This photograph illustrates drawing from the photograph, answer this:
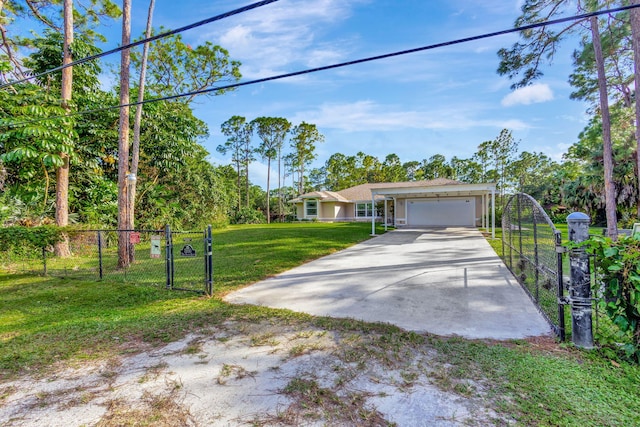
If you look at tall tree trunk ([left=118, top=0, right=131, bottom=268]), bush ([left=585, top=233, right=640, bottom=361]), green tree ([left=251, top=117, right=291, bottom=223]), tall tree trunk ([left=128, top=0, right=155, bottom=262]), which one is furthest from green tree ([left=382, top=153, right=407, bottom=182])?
bush ([left=585, top=233, right=640, bottom=361])

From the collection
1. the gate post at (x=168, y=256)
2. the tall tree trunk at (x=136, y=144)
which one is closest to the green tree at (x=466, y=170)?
the tall tree trunk at (x=136, y=144)

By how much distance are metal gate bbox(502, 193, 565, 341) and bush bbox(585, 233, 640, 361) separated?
13.4 inches

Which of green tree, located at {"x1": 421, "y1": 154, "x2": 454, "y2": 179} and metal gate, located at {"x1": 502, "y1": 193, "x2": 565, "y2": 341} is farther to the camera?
green tree, located at {"x1": 421, "y1": 154, "x2": 454, "y2": 179}

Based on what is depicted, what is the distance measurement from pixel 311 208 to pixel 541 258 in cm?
2481

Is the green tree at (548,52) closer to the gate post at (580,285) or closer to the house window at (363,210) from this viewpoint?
the gate post at (580,285)

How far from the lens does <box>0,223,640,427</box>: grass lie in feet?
6.82

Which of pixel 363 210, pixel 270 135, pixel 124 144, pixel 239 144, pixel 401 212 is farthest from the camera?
pixel 239 144

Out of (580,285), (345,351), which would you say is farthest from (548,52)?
(345,351)

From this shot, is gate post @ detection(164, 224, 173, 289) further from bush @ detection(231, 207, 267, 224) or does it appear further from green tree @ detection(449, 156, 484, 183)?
green tree @ detection(449, 156, 484, 183)

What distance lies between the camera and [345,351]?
2930 mm

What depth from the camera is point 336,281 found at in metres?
5.90

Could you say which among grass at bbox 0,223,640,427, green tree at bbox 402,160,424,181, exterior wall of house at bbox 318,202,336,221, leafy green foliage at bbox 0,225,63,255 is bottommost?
grass at bbox 0,223,640,427

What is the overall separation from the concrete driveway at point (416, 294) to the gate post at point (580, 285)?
1.54 feet

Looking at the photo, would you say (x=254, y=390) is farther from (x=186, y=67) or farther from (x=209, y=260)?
(x=186, y=67)
